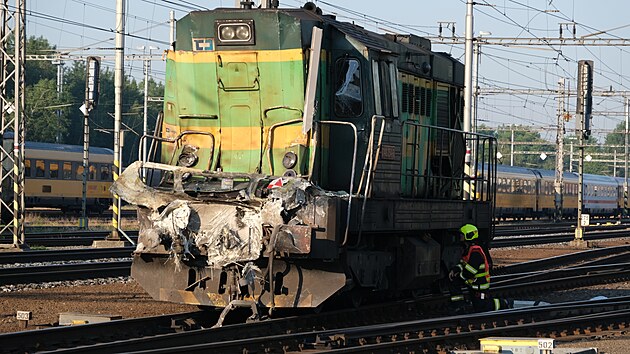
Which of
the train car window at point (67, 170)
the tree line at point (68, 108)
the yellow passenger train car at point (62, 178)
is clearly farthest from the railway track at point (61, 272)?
the tree line at point (68, 108)

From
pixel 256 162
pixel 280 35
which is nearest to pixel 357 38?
pixel 280 35

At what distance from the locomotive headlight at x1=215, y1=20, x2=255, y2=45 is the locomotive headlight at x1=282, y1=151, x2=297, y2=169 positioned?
56.9 inches

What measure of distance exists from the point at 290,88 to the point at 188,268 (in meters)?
2.47

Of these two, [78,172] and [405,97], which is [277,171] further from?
[78,172]

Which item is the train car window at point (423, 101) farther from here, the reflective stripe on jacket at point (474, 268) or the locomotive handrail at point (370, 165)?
the locomotive handrail at point (370, 165)

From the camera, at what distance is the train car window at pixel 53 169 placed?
44.8 meters

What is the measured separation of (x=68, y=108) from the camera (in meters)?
73.6

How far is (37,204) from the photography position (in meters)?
44.1

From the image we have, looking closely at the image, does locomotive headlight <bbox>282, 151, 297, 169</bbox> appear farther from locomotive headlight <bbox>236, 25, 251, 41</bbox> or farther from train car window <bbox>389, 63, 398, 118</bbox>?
train car window <bbox>389, 63, 398, 118</bbox>

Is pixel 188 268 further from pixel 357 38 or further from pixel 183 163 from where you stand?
pixel 357 38

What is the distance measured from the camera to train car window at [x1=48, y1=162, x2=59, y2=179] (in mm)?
44750

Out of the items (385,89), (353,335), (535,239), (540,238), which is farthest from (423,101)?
(540,238)

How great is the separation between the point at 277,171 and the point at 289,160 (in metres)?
0.25

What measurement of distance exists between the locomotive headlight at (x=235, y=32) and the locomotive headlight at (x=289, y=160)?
1.45 m
